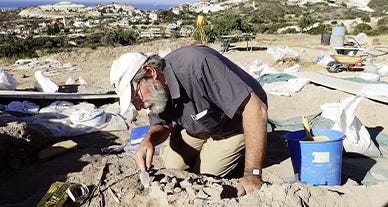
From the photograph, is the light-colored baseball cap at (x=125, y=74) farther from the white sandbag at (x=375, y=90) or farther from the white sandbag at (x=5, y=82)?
the white sandbag at (x=5, y=82)

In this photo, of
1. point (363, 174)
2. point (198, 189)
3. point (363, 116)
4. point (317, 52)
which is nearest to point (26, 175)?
point (198, 189)

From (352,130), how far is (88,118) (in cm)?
354

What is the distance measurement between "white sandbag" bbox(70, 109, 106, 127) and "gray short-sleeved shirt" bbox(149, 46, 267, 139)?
10.3ft

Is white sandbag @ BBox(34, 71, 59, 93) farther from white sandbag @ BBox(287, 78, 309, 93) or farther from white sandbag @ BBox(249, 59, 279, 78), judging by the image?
white sandbag @ BBox(287, 78, 309, 93)

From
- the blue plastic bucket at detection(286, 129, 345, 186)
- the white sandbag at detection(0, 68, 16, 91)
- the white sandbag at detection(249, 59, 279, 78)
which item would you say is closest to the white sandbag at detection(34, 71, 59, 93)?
the white sandbag at detection(0, 68, 16, 91)

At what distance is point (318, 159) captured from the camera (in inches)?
122

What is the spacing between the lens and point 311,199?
2.38 m

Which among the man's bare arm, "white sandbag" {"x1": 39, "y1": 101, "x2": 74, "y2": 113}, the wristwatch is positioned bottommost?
"white sandbag" {"x1": 39, "y1": 101, "x2": 74, "y2": 113}

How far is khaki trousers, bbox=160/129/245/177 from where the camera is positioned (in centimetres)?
322

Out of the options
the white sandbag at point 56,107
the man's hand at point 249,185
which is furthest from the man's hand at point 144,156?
the white sandbag at point 56,107

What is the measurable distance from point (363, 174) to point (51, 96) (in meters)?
5.00

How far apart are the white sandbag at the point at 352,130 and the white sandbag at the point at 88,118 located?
3273 millimetres

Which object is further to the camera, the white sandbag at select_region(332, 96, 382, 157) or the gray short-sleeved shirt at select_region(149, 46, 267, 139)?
the white sandbag at select_region(332, 96, 382, 157)

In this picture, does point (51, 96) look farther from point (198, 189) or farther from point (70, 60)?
point (70, 60)
